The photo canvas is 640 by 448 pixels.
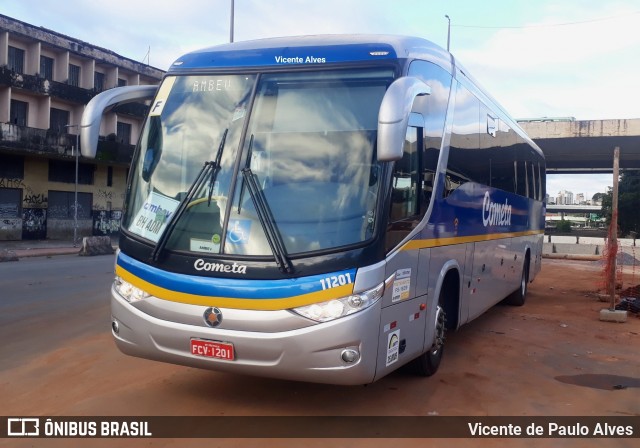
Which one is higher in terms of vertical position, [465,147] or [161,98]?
[161,98]

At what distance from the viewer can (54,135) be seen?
3153cm

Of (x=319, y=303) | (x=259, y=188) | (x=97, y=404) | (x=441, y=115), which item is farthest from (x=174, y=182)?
(x=441, y=115)

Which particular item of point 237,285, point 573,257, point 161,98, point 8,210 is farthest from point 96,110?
point 8,210

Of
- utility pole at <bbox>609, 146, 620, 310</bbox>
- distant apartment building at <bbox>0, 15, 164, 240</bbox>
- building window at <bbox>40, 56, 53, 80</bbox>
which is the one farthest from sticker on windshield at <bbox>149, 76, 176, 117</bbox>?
building window at <bbox>40, 56, 53, 80</bbox>

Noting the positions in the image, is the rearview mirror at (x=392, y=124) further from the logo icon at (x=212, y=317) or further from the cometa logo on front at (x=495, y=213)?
the cometa logo on front at (x=495, y=213)

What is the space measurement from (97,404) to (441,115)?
4480 mm

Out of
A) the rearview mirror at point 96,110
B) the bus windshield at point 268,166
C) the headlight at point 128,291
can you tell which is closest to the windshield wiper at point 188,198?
the bus windshield at point 268,166

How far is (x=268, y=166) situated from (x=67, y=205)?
3269 centimetres

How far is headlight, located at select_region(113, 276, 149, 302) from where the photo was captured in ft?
17.3

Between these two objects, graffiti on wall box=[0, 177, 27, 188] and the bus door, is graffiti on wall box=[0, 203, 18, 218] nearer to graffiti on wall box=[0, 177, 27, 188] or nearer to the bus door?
graffiti on wall box=[0, 177, 27, 188]

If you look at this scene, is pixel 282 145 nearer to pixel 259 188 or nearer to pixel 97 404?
pixel 259 188

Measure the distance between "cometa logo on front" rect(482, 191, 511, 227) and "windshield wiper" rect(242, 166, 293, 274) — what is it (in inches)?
181

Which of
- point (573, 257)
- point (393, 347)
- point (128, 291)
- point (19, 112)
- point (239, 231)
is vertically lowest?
point (573, 257)

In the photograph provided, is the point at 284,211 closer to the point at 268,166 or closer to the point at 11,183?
the point at 268,166
